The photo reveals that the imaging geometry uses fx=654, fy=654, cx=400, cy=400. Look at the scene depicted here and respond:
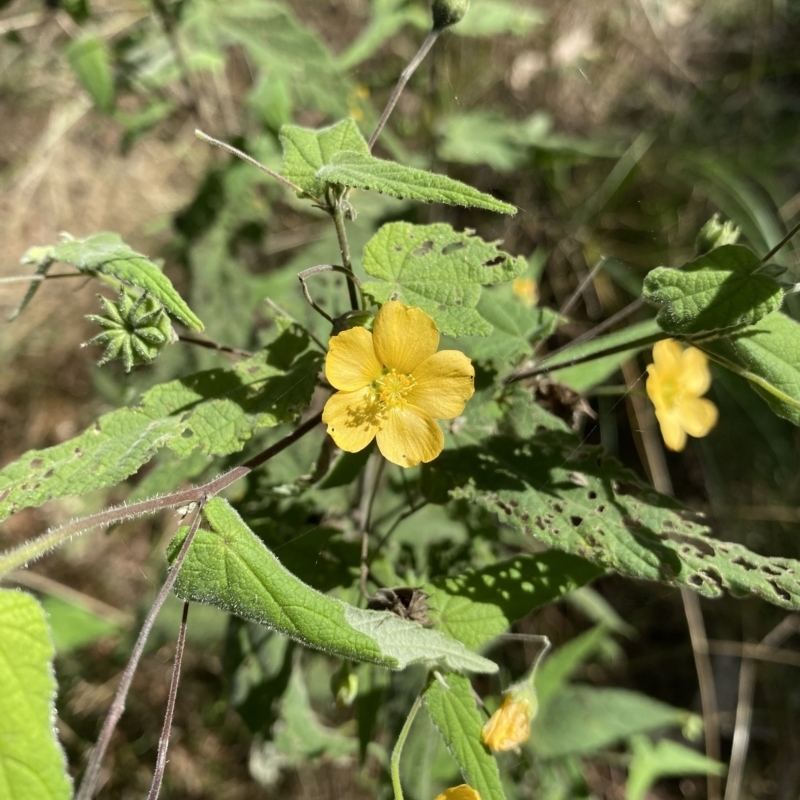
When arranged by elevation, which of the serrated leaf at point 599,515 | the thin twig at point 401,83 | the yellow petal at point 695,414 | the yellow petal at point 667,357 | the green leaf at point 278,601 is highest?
the thin twig at point 401,83

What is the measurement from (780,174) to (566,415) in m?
3.10

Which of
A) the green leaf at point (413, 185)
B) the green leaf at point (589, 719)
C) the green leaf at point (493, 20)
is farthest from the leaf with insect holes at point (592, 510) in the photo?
the green leaf at point (493, 20)

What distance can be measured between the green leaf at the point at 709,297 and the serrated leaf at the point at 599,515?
38 centimetres

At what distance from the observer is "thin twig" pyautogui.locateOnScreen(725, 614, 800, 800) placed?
10.8 ft

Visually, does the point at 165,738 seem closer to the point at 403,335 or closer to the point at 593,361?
the point at 403,335

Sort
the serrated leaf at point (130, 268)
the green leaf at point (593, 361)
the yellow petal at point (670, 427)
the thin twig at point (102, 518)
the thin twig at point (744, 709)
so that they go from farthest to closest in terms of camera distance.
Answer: the thin twig at point (744, 709) → the green leaf at point (593, 361) → the yellow petal at point (670, 427) → the serrated leaf at point (130, 268) → the thin twig at point (102, 518)

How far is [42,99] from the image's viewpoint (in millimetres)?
4242

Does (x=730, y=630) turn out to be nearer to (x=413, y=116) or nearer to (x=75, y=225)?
(x=413, y=116)

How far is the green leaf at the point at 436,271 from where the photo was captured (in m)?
1.39

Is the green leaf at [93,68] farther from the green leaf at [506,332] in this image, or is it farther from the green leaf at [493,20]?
the green leaf at [506,332]

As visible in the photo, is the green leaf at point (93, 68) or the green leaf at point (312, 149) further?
the green leaf at point (93, 68)

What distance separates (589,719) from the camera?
2.82 m

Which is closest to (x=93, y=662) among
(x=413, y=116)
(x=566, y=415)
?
(x=566, y=415)

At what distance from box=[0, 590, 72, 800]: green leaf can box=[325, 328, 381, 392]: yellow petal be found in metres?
0.68
